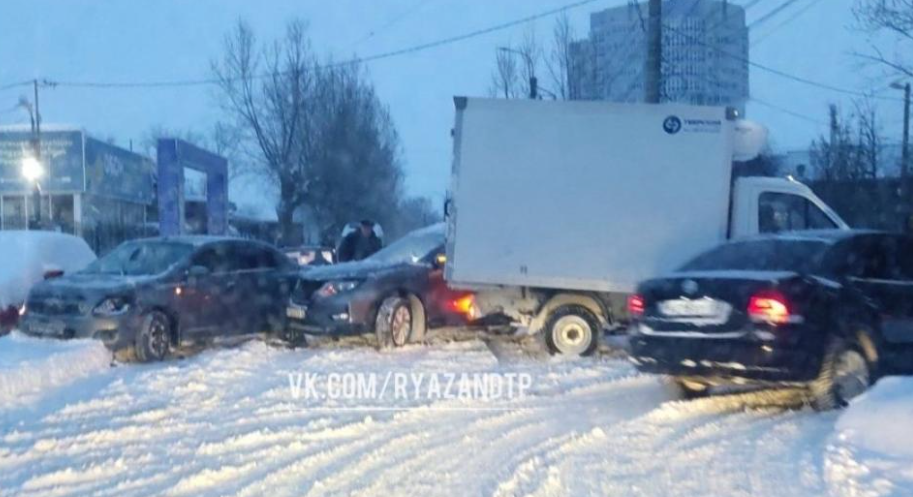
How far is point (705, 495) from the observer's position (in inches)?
264

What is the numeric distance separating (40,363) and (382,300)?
4413mm

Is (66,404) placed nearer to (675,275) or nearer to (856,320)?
(675,275)

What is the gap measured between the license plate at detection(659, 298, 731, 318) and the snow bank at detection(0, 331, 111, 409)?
581cm

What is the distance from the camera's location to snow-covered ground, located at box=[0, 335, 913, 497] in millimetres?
7023

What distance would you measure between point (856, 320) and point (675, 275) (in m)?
1.51

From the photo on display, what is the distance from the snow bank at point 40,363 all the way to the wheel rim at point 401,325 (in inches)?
139

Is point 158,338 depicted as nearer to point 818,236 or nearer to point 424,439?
point 424,439

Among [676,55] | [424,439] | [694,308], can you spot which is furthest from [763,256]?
[676,55]

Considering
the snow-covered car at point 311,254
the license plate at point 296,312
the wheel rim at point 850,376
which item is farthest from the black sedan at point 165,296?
the snow-covered car at point 311,254

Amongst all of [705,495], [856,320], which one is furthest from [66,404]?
[856,320]

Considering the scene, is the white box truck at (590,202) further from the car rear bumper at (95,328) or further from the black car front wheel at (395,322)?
the car rear bumper at (95,328)

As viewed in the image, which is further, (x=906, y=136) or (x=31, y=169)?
(x=31, y=169)

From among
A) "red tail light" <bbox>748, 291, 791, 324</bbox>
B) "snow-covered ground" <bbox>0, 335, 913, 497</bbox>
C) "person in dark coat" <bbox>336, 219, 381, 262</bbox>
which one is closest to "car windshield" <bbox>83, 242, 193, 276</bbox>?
"snow-covered ground" <bbox>0, 335, 913, 497</bbox>

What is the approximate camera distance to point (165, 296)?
1367 centimetres
